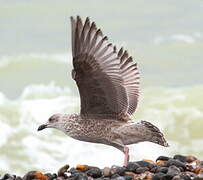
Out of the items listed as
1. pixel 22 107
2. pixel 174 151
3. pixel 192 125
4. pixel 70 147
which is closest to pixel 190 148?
pixel 174 151

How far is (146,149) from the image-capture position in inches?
915

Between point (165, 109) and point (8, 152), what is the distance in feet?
19.5

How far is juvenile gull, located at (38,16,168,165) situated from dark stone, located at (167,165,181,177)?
1217mm

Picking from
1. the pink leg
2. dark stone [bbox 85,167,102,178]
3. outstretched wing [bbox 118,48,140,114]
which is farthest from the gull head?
dark stone [bbox 85,167,102,178]

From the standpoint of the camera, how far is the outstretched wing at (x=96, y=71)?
1048 centimetres

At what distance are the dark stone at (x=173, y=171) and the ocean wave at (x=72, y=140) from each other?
1239cm

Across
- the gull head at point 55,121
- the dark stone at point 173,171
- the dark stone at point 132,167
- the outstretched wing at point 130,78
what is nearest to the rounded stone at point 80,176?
the dark stone at point 132,167

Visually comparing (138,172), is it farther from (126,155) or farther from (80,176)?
(126,155)

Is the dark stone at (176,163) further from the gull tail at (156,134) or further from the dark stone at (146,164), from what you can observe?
the gull tail at (156,134)

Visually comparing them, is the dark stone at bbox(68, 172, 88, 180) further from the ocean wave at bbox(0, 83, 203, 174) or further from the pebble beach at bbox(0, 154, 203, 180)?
the ocean wave at bbox(0, 83, 203, 174)

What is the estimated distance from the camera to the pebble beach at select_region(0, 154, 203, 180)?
920 cm

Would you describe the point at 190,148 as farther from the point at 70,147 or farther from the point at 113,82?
the point at 113,82

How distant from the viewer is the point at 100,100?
11.1 metres

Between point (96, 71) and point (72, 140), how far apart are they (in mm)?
15285
